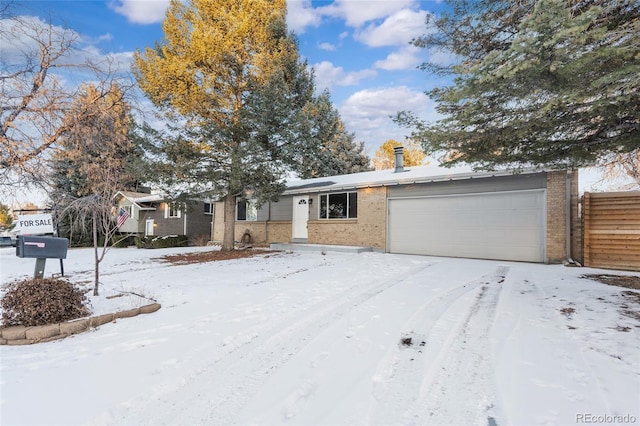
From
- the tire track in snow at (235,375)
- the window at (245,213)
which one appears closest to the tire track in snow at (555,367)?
the tire track in snow at (235,375)

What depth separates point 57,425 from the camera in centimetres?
227

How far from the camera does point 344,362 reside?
10.3 ft

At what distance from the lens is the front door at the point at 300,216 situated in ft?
51.1

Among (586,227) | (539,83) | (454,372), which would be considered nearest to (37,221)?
(454,372)

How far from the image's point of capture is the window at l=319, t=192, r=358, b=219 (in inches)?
557

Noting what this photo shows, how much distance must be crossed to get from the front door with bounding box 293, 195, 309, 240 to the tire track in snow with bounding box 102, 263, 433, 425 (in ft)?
35.6

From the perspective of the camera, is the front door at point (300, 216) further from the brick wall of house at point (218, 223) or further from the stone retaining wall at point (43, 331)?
the stone retaining wall at point (43, 331)

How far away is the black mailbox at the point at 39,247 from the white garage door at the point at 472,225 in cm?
1066

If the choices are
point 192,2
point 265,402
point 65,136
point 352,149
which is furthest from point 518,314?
point 352,149

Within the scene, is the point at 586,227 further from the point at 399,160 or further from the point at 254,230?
the point at 254,230

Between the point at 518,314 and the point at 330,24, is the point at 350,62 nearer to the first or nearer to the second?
the point at 330,24

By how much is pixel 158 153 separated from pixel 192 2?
19.7 feet

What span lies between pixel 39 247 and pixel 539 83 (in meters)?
7.34

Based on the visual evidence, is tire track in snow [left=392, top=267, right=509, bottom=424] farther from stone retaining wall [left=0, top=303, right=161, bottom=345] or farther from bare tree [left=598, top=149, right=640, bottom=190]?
bare tree [left=598, top=149, right=640, bottom=190]
